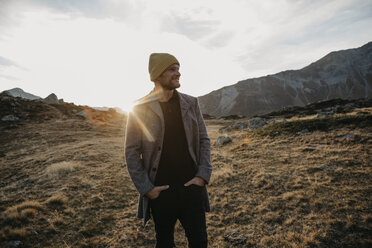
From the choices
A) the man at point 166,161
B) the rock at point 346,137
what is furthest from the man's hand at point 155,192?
the rock at point 346,137

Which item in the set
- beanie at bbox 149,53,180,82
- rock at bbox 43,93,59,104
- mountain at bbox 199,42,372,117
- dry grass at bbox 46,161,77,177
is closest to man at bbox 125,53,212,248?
beanie at bbox 149,53,180,82

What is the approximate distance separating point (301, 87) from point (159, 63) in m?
179

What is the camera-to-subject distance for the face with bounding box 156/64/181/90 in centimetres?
223

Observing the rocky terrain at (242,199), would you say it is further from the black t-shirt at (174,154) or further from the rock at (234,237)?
the black t-shirt at (174,154)

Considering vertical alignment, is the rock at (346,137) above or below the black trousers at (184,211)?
below

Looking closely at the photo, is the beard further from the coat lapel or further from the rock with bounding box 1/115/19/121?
the rock with bounding box 1/115/19/121

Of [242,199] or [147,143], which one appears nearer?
[147,143]

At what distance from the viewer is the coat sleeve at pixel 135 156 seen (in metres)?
2.03

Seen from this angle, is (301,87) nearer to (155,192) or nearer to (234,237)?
(234,237)

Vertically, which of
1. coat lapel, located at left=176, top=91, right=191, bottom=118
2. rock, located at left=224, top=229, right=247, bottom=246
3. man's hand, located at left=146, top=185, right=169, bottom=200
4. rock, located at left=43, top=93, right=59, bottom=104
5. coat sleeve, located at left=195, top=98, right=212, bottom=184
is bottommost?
rock, located at left=224, top=229, right=247, bottom=246

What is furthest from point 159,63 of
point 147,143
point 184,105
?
point 147,143

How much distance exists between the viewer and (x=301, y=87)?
494 ft

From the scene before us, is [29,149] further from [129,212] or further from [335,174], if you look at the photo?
[335,174]

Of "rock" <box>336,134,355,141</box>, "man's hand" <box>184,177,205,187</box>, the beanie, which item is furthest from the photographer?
"rock" <box>336,134,355,141</box>
